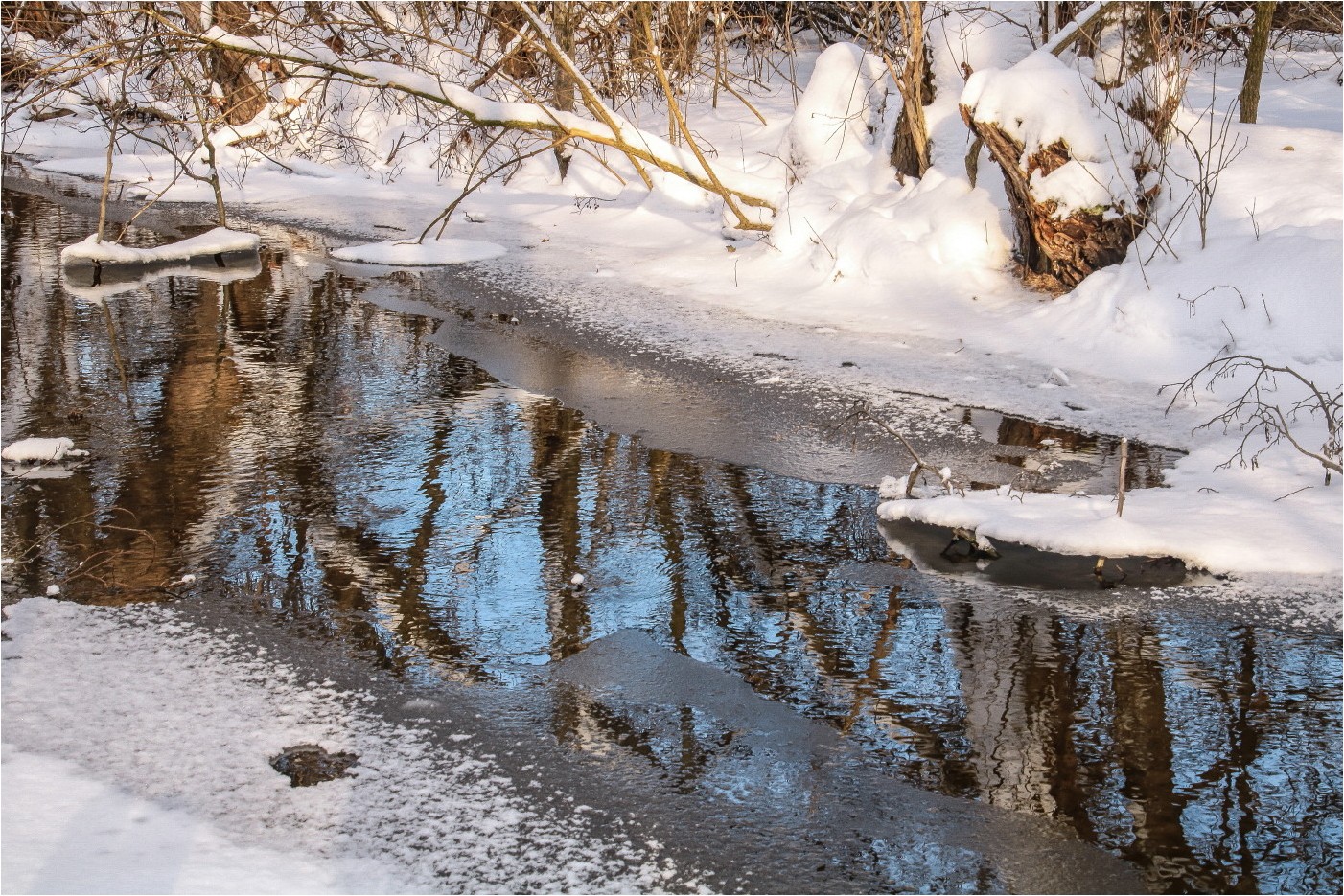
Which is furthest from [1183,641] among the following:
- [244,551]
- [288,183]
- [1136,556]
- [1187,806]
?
[288,183]

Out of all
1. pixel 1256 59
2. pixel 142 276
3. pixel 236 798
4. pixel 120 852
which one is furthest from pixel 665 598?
pixel 1256 59

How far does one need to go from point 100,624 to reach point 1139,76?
8739mm

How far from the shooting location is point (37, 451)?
6566 millimetres

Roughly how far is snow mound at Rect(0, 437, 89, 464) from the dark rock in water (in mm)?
3469

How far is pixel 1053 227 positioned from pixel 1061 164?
19.1 inches

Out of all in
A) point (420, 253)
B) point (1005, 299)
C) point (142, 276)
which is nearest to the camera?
point (1005, 299)

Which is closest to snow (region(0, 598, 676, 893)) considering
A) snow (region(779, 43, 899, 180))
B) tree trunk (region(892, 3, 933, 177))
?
tree trunk (region(892, 3, 933, 177))

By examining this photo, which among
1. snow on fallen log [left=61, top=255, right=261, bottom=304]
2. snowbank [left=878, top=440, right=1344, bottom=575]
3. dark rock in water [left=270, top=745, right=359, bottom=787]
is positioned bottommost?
dark rock in water [left=270, top=745, right=359, bottom=787]

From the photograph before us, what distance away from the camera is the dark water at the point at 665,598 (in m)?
3.81

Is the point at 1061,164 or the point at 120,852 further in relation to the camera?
the point at 1061,164

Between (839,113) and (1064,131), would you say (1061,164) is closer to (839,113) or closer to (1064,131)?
(1064,131)

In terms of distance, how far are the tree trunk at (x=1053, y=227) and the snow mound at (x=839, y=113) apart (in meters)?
2.86

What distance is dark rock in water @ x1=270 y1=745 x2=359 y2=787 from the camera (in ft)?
12.3

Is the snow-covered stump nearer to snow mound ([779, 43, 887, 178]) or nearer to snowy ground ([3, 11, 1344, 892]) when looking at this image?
snowy ground ([3, 11, 1344, 892])
